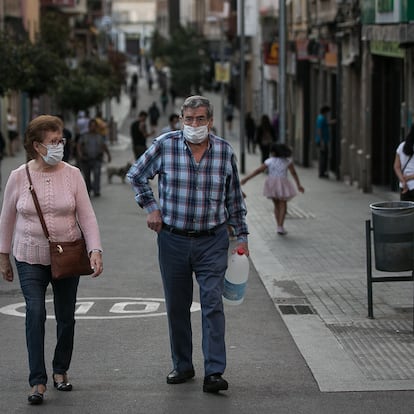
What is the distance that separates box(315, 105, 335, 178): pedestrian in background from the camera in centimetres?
3253

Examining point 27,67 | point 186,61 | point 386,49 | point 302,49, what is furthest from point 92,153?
point 186,61

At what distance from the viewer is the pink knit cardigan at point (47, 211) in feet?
26.5

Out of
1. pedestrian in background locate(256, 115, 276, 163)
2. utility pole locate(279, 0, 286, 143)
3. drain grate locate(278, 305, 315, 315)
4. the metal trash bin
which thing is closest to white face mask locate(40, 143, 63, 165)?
the metal trash bin

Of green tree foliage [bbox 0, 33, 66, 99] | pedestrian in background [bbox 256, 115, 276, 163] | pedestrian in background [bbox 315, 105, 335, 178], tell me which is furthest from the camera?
green tree foliage [bbox 0, 33, 66, 99]

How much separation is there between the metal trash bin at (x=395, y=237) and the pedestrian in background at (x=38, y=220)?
339cm

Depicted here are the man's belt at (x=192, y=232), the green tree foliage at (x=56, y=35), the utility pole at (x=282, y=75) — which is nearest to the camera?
the man's belt at (x=192, y=232)

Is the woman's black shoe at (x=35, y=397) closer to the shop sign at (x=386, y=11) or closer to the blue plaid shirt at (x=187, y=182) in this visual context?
the blue plaid shirt at (x=187, y=182)

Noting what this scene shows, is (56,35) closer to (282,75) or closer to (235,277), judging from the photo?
(282,75)

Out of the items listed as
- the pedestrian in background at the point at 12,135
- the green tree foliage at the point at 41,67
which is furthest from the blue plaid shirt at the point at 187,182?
the pedestrian in background at the point at 12,135

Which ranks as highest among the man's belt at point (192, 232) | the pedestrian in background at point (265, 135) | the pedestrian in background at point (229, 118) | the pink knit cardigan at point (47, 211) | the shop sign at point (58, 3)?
the shop sign at point (58, 3)

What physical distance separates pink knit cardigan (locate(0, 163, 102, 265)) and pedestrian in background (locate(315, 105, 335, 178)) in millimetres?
24450

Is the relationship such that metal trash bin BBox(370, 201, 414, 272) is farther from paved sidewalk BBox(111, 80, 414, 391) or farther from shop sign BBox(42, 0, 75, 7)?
shop sign BBox(42, 0, 75, 7)

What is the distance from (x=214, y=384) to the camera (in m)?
8.29

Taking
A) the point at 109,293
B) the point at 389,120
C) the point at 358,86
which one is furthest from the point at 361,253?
the point at 358,86
